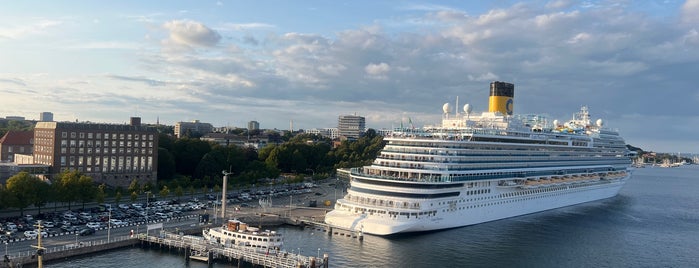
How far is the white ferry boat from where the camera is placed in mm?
50031

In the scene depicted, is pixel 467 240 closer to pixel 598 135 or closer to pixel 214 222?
pixel 214 222

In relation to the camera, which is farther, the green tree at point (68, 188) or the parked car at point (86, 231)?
the green tree at point (68, 188)

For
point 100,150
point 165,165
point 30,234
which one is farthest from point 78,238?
point 165,165

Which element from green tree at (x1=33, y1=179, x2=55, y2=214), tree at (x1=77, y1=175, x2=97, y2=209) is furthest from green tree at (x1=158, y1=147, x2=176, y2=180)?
green tree at (x1=33, y1=179, x2=55, y2=214)

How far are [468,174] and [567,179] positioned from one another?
30.0m

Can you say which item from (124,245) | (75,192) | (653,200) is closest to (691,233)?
(653,200)

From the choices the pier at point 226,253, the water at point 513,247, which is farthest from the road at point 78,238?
the pier at point 226,253

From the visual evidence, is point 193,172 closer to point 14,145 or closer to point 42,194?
point 14,145

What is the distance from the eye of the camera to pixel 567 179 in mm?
87750

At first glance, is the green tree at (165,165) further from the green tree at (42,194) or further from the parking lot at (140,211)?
the green tree at (42,194)

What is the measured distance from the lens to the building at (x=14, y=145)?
97.6 metres

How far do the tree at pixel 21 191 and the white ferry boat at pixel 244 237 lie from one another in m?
20.8

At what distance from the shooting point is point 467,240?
195 ft

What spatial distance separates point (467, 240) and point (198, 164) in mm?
61312
